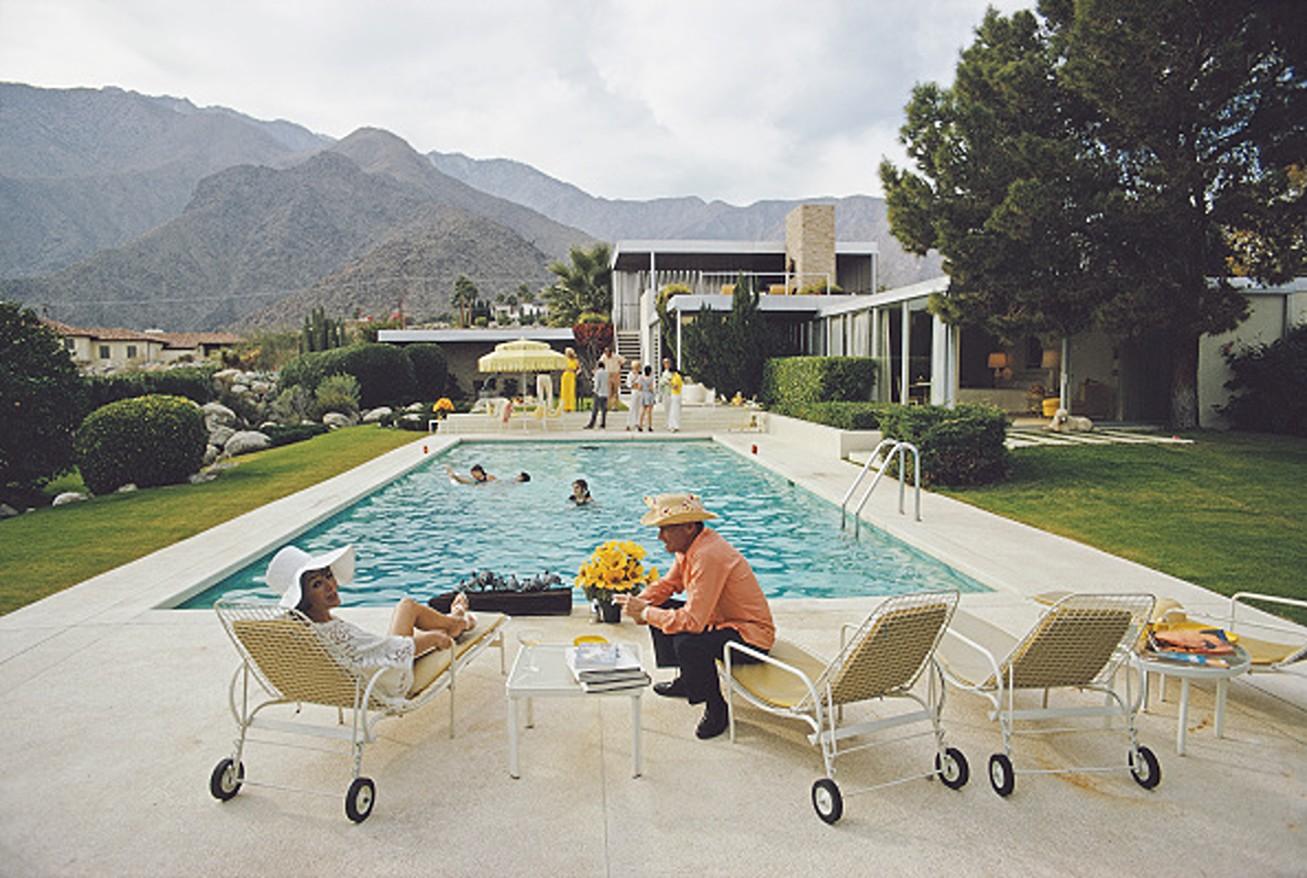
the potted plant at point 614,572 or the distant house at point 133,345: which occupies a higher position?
the distant house at point 133,345

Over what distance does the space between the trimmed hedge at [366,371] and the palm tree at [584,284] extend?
1768 centimetres

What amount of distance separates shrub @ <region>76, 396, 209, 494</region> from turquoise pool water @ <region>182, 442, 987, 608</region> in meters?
3.17

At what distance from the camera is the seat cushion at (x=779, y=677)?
380 centimetres

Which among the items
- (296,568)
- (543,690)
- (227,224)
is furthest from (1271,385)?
(227,224)

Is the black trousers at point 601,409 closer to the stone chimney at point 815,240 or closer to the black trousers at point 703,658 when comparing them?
the stone chimney at point 815,240

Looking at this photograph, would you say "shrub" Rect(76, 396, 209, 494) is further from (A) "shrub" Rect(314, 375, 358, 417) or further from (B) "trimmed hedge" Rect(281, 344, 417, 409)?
(B) "trimmed hedge" Rect(281, 344, 417, 409)

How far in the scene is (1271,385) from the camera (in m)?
15.7

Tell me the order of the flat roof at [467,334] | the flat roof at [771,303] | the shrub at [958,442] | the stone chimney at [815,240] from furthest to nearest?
the flat roof at [467,334]
the stone chimney at [815,240]
the flat roof at [771,303]
the shrub at [958,442]

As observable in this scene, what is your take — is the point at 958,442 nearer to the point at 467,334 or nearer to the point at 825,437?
the point at 825,437

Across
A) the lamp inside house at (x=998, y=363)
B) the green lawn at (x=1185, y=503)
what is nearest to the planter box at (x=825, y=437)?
the green lawn at (x=1185, y=503)

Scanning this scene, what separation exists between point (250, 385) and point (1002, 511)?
1142 inches

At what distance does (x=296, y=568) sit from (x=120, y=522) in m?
7.77

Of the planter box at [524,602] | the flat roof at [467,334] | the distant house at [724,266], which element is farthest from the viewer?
the flat roof at [467,334]

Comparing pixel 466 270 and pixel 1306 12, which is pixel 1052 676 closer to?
pixel 1306 12
